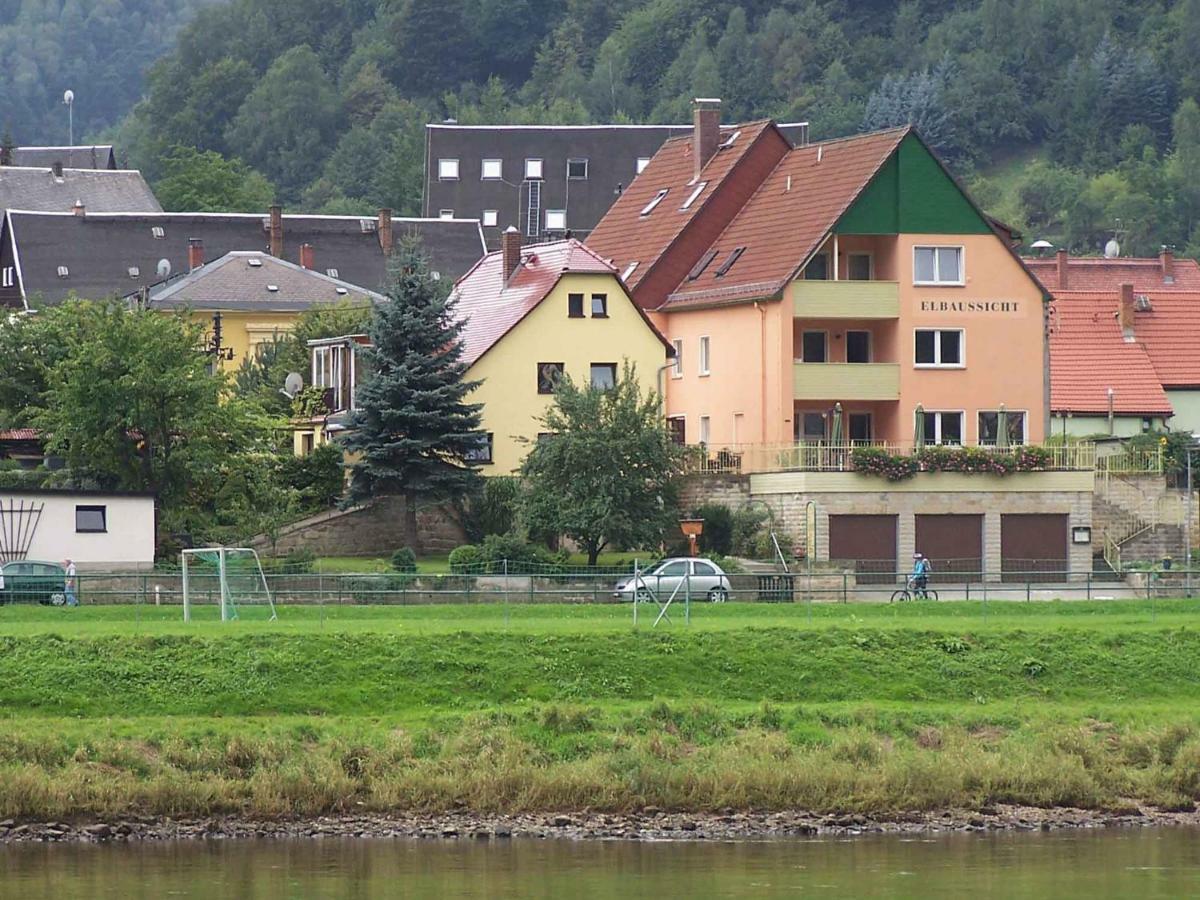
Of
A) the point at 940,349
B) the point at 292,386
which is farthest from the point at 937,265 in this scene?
the point at 292,386

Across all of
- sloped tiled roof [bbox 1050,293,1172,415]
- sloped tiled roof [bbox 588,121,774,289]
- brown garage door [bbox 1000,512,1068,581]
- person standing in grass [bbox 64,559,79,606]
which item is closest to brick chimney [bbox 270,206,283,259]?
sloped tiled roof [bbox 588,121,774,289]

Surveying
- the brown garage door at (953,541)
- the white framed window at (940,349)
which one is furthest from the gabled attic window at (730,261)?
the brown garage door at (953,541)

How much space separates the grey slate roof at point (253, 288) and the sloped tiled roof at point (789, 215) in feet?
73.5

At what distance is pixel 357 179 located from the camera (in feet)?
594

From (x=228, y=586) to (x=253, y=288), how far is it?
161 feet

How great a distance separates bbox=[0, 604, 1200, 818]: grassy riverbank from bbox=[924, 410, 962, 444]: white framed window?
72.5 feet

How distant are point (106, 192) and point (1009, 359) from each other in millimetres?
67493

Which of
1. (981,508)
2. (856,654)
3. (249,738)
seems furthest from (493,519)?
(249,738)

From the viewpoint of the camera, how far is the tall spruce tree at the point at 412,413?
217 ft

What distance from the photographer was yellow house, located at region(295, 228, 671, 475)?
7162 cm

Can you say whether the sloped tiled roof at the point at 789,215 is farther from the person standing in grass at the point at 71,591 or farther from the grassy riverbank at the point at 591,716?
the person standing in grass at the point at 71,591

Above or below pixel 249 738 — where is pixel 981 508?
above

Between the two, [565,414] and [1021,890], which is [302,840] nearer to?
[1021,890]

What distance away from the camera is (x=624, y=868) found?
36656 millimetres
